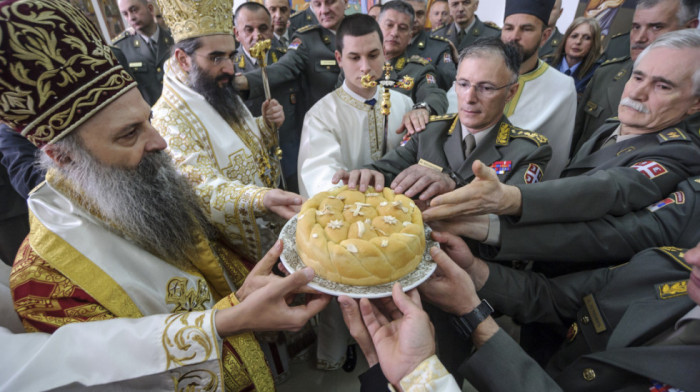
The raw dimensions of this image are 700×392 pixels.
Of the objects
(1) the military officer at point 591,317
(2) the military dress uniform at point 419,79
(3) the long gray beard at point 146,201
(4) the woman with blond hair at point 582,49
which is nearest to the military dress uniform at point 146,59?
(2) the military dress uniform at point 419,79

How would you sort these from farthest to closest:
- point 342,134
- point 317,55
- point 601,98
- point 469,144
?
point 317,55
point 601,98
point 342,134
point 469,144

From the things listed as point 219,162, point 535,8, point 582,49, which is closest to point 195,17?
point 219,162

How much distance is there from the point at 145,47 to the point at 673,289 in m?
6.37

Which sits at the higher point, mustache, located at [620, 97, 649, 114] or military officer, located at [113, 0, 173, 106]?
military officer, located at [113, 0, 173, 106]

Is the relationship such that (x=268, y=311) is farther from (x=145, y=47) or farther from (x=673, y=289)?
(x=145, y=47)

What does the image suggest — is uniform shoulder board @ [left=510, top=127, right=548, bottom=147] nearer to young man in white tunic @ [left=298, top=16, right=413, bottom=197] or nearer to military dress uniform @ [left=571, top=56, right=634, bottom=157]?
young man in white tunic @ [left=298, top=16, right=413, bottom=197]

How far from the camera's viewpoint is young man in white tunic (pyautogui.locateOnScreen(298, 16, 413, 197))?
2.73 m

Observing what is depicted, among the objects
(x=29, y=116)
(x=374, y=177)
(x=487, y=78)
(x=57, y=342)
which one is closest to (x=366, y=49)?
(x=487, y=78)

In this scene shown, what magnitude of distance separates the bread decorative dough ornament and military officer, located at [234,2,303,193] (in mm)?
→ 3202

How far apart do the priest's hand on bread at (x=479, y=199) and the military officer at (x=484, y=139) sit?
0.31 metres

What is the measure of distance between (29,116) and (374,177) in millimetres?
1620

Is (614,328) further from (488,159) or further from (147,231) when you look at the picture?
(147,231)

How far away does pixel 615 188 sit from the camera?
63.6 inches

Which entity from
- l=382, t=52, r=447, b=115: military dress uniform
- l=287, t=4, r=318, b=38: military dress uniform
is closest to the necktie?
l=382, t=52, r=447, b=115: military dress uniform
